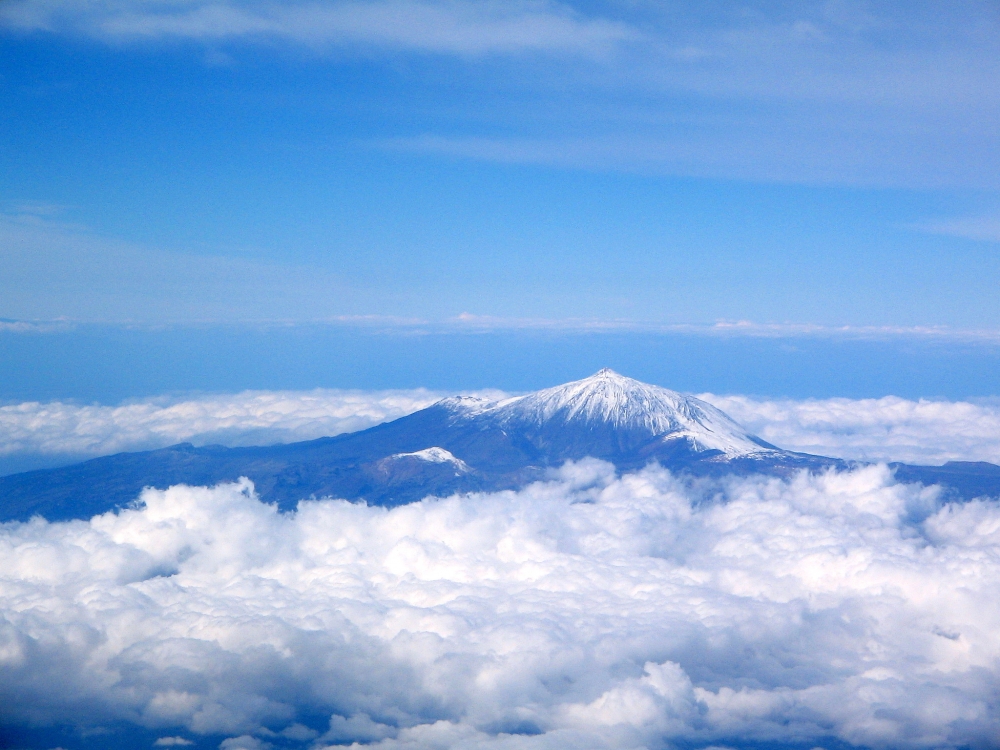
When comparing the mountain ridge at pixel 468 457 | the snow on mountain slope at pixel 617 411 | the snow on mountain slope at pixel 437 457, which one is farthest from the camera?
the snow on mountain slope at pixel 617 411

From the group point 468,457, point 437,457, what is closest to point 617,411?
point 468,457

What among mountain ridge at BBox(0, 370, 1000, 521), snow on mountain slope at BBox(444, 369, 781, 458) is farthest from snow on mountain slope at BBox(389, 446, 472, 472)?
snow on mountain slope at BBox(444, 369, 781, 458)

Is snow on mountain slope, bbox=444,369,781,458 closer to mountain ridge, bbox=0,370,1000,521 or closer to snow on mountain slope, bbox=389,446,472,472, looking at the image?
mountain ridge, bbox=0,370,1000,521

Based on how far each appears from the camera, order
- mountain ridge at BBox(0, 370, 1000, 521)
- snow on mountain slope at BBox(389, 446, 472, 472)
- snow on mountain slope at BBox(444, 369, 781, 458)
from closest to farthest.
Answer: mountain ridge at BBox(0, 370, 1000, 521), snow on mountain slope at BBox(389, 446, 472, 472), snow on mountain slope at BBox(444, 369, 781, 458)

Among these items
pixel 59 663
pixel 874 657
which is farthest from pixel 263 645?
pixel 874 657

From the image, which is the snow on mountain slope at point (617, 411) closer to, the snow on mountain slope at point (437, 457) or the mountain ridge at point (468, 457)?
the mountain ridge at point (468, 457)

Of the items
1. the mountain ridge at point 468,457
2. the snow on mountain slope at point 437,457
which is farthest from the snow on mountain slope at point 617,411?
the snow on mountain slope at point 437,457

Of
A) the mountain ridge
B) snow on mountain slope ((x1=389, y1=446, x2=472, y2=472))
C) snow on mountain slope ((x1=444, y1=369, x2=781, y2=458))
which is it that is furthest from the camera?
snow on mountain slope ((x1=444, y1=369, x2=781, y2=458))

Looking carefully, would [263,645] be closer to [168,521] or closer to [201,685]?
[201,685]

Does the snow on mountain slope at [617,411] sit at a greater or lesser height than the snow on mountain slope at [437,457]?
greater
